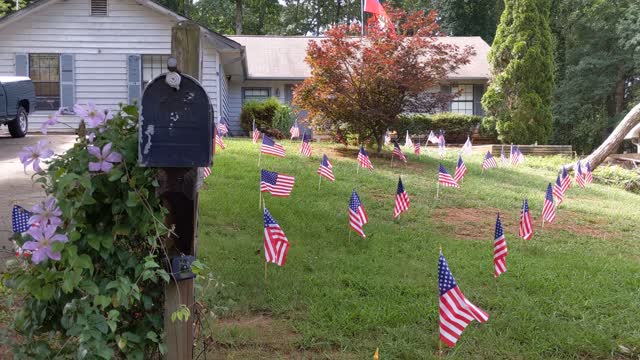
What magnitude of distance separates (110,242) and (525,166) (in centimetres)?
1654

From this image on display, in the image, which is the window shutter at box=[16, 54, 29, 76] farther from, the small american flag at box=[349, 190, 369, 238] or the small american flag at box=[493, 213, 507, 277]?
the small american flag at box=[493, 213, 507, 277]

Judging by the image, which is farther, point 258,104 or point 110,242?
point 258,104

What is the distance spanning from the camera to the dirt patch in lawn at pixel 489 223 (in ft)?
27.4

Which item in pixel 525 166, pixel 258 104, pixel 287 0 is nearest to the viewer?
pixel 525 166

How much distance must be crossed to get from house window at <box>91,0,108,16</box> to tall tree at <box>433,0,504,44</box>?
89.8 feet

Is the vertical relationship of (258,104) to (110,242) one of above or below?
above

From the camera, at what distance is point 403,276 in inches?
234

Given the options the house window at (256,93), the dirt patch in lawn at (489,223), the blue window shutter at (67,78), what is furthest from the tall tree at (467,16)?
the dirt patch in lawn at (489,223)

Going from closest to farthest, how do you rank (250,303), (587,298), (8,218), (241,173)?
(250,303), (587,298), (8,218), (241,173)

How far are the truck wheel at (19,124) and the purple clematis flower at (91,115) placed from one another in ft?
40.2

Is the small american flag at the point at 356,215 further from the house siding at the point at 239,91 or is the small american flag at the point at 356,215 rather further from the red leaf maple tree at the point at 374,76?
the house siding at the point at 239,91

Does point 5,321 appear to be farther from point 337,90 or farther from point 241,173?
point 337,90

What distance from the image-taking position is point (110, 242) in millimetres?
2389

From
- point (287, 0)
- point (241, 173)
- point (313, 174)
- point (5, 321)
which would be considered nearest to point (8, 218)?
point (5, 321)
